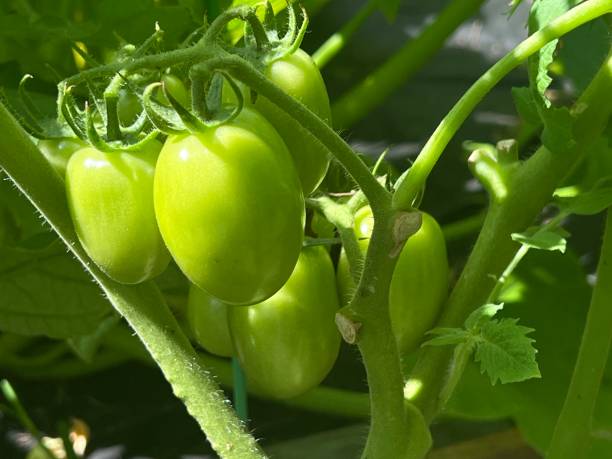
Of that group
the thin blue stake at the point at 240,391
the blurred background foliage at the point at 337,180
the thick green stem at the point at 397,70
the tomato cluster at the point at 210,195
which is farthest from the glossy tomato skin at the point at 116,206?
the thick green stem at the point at 397,70

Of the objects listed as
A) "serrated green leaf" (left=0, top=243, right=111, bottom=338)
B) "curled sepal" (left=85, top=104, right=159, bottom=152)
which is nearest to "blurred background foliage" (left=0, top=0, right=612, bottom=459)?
"serrated green leaf" (left=0, top=243, right=111, bottom=338)

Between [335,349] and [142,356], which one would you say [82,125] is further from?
[142,356]

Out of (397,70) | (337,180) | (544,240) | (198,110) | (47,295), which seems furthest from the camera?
(397,70)

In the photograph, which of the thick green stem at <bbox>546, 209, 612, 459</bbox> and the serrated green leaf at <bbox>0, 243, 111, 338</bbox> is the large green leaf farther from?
the serrated green leaf at <bbox>0, 243, 111, 338</bbox>

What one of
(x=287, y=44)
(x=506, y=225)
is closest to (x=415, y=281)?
(x=506, y=225)

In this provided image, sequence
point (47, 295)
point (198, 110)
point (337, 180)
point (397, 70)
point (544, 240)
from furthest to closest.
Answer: point (397, 70) → point (47, 295) → point (337, 180) → point (544, 240) → point (198, 110)

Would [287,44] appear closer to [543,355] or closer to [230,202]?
[230,202]

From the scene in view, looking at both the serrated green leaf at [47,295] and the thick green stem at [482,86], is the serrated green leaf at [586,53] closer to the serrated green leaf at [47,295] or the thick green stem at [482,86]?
the thick green stem at [482,86]

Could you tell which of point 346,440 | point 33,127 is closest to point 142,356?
point 346,440
